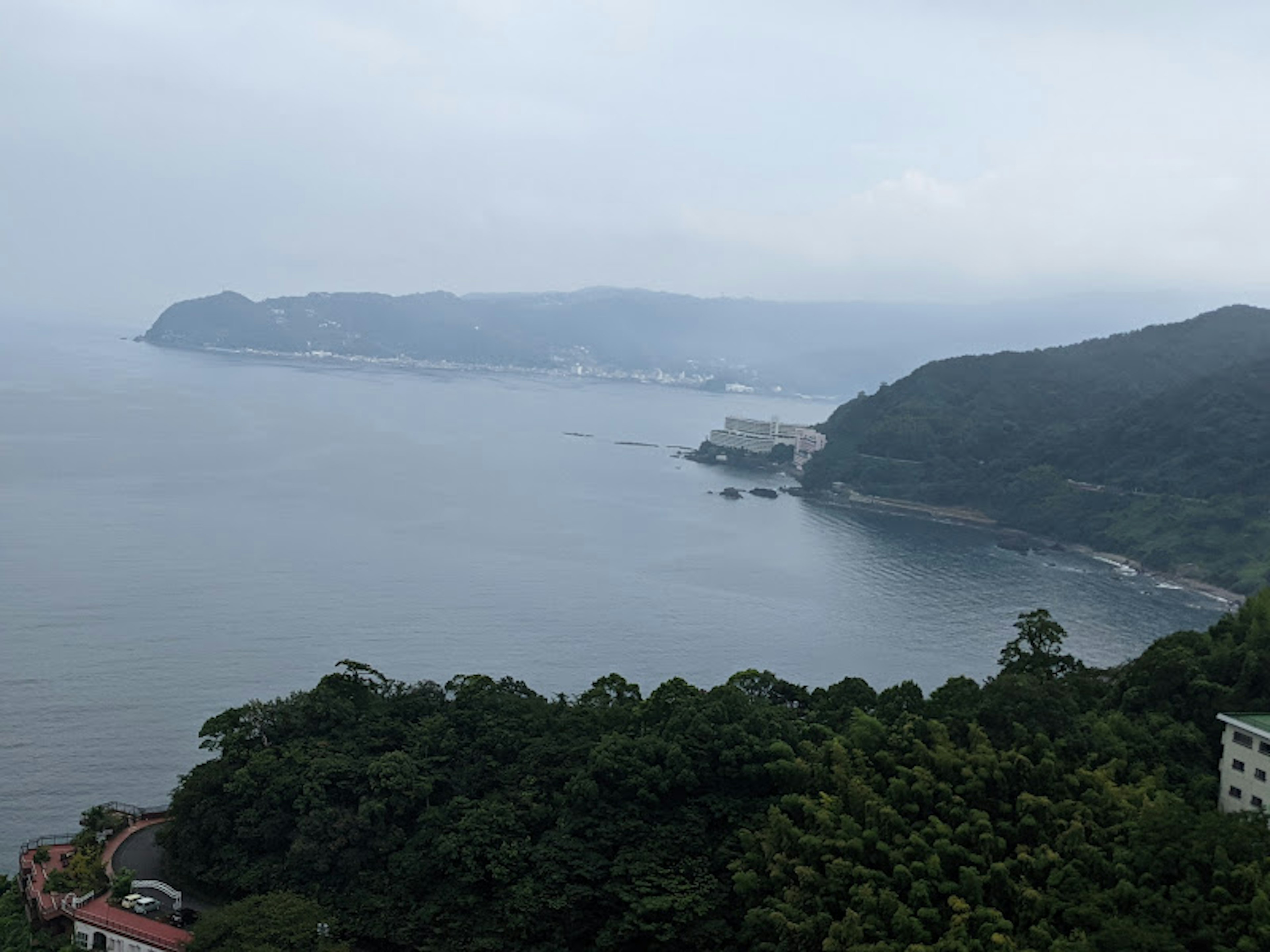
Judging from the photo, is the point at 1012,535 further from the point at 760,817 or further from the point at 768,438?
the point at 760,817

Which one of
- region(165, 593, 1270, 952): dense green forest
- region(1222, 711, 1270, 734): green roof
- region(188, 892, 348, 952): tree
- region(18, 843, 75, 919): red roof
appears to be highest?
region(1222, 711, 1270, 734): green roof

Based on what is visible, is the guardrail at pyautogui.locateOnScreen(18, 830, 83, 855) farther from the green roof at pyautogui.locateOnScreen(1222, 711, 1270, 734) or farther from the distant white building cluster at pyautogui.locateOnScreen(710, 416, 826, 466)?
the distant white building cluster at pyautogui.locateOnScreen(710, 416, 826, 466)

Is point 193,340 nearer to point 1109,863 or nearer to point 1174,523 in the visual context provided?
point 1174,523

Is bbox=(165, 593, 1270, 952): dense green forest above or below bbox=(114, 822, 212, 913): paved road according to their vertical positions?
above

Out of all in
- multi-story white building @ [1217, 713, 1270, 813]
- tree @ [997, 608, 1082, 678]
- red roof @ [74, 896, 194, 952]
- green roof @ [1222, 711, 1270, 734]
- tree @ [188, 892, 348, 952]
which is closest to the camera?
tree @ [188, 892, 348, 952]

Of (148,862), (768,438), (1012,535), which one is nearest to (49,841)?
(148,862)

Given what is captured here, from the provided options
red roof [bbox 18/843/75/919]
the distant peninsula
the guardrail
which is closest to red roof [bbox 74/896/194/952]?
red roof [bbox 18/843/75/919]

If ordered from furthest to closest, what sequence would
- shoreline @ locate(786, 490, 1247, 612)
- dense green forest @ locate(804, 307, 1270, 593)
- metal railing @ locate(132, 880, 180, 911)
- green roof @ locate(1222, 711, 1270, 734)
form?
dense green forest @ locate(804, 307, 1270, 593) < shoreline @ locate(786, 490, 1247, 612) < metal railing @ locate(132, 880, 180, 911) < green roof @ locate(1222, 711, 1270, 734)
